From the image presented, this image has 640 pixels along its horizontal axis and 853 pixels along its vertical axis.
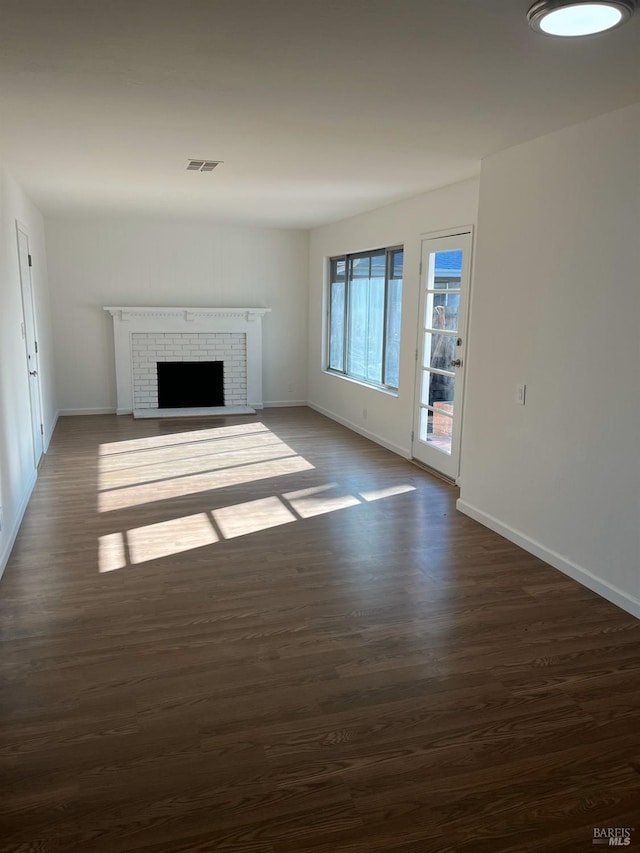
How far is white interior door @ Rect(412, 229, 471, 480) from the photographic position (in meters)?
5.12

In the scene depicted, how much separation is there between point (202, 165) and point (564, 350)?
2734 mm

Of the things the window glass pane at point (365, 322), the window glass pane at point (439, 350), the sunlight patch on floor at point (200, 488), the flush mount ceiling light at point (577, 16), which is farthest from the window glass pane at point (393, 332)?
the flush mount ceiling light at point (577, 16)

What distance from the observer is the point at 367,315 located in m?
7.20

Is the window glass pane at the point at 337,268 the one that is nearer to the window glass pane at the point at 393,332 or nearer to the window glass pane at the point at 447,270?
the window glass pane at the point at 393,332

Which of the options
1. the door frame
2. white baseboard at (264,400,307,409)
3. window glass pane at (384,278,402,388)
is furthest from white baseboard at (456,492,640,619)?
white baseboard at (264,400,307,409)

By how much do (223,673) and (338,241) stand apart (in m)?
6.03

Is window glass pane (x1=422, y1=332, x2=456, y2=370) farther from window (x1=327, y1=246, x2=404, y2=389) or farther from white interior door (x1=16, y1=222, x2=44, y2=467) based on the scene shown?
white interior door (x1=16, y1=222, x2=44, y2=467)

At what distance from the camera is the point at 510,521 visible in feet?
13.5

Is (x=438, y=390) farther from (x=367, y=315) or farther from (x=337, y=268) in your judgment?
(x=337, y=268)

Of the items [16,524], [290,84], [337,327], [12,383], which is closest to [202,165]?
[290,84]

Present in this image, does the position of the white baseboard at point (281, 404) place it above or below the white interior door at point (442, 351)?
below

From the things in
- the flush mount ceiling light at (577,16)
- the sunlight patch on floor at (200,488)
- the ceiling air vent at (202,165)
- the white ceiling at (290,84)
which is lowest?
the sunlight patch on floor at (200,488)

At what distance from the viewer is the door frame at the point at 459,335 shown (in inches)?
196

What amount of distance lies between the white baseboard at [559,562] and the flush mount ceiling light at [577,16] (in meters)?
2.49
